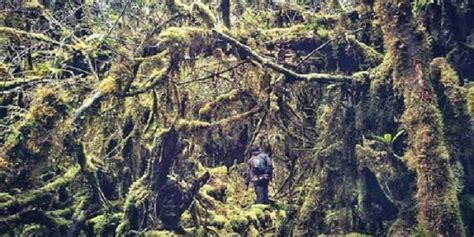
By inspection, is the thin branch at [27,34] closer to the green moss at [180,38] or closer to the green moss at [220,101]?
the green moss at [180,38]

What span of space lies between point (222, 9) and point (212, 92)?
53.3 inches

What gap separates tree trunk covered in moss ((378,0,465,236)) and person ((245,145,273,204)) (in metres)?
2.83

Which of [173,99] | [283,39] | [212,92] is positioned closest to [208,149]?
[212,92]

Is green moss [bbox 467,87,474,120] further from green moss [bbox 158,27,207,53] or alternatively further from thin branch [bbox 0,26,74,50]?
thin branch [bbox 0,26,74,50]

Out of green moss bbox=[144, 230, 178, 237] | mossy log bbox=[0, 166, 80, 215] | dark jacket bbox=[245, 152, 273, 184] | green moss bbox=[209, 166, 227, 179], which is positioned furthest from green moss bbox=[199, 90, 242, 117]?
mossy log bbox=[0, 166, 80, 215]

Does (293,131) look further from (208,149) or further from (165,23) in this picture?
(165,23)

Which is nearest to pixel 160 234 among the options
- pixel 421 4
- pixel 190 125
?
pixel 190 125

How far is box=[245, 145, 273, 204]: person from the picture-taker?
7379 millimetres

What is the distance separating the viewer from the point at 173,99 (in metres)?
6.66

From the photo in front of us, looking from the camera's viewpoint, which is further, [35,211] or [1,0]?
[1,0]

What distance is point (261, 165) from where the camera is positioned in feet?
24.2

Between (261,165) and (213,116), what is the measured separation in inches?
40.9

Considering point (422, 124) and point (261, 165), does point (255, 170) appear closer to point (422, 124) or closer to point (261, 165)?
point (261, 165)

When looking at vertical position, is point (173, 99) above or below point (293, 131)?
above
